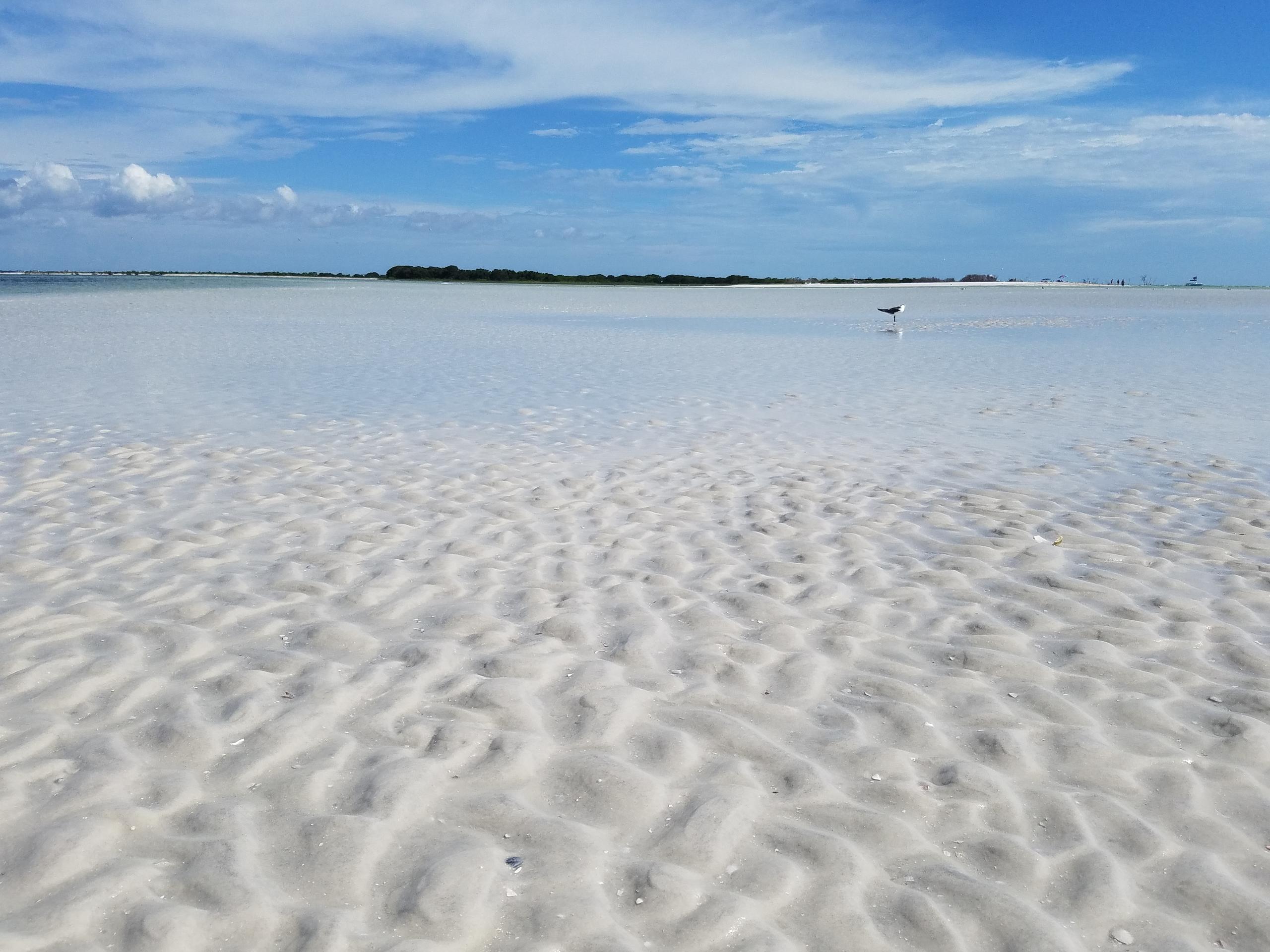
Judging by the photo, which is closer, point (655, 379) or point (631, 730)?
point (631, 730)

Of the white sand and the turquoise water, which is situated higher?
the white sand

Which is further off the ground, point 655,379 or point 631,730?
point 631,730

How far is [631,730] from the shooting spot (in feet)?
14.5

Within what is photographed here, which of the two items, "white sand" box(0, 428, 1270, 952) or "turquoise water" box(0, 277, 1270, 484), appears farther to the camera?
"turquoise water" box(0, 277, 1270, 484)

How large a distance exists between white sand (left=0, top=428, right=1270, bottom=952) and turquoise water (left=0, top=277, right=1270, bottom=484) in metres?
4.41

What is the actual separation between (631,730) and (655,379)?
13.9 meters

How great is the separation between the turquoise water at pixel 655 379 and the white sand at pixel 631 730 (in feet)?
14.5

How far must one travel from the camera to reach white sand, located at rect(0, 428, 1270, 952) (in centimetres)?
317

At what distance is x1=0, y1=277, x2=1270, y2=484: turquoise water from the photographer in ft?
41.0

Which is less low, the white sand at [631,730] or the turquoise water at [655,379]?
the white sand at [631,730]

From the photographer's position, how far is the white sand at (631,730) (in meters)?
3.17

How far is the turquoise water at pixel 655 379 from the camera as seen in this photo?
1248cm

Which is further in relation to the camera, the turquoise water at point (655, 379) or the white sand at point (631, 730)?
the turquoise water at point (655, 379)

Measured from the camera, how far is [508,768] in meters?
4.06
